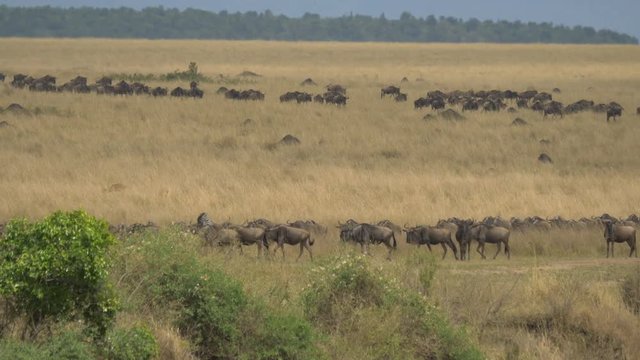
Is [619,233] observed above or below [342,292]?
below

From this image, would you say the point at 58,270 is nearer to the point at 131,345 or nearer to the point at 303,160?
the point at 131,345

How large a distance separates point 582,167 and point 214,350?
1866cm

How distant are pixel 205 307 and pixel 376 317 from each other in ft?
5.85

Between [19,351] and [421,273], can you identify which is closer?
[19,351]

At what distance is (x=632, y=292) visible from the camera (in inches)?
547

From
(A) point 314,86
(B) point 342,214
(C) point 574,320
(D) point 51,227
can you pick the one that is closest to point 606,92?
(A) point 314,86

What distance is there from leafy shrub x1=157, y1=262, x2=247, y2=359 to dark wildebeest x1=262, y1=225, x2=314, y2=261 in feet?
18.4

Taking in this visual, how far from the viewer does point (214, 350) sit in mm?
11422

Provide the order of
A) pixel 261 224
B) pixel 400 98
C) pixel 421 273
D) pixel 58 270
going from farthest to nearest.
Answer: pixel 400 98 → pixel 261 224 → pixel 421 273 → pixel 58 270

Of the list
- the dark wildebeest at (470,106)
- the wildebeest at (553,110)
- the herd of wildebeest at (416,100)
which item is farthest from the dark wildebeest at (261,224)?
the dark wildebeest at (470,106)

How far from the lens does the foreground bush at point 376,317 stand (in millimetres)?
11602

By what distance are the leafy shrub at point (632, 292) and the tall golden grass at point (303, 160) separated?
7.02 m

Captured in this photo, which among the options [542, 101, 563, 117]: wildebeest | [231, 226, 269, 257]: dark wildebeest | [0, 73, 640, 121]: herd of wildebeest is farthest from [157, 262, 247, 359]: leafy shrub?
[542, 101, 563, 117]: wildebeest

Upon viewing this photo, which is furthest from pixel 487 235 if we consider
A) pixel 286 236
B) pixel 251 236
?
pixel 251 236
